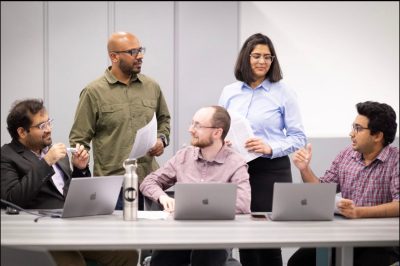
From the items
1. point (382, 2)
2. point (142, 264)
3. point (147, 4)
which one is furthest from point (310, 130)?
point (142, 264)

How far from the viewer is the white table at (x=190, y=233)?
2525 mm

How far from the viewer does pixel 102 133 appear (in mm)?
3908

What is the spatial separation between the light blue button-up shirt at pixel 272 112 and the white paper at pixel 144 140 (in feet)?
1.60

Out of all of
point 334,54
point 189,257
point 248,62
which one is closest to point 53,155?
point 189,257

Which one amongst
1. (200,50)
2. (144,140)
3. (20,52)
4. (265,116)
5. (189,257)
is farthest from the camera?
(200,50)

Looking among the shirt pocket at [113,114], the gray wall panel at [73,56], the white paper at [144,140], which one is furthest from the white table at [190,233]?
the gray wall panel at [73,56]

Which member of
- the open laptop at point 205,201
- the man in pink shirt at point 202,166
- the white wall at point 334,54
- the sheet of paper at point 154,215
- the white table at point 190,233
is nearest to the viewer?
the white table at point 190,233

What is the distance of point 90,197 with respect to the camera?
2.98 metres

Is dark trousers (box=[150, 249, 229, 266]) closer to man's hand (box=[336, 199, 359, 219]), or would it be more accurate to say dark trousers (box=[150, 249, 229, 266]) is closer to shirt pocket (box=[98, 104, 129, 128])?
man's hand (box=[336, 199, 359, 219])

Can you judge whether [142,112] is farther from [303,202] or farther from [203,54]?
[203,54]

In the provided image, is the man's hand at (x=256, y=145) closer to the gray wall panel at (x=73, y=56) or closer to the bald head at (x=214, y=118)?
the bald head at (x=214, y=118)

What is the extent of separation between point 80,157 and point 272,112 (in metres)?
1.05

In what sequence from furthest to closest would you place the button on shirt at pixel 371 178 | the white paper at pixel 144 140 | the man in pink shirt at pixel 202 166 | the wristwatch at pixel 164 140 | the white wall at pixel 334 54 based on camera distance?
1. the white wall at pixel 334 54
2. the wristwatch at pixel 164 140
3. the white paper at pixel 144 140
4. the man in pink shirt at pixel 202 166
5. the button on shirt at pixel 371 178

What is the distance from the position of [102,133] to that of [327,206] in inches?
57.4
